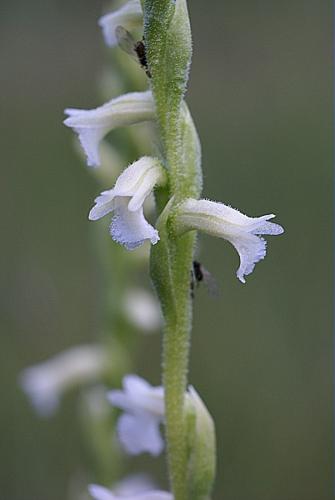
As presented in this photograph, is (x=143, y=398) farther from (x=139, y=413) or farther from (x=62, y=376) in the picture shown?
(x=62, y=376)

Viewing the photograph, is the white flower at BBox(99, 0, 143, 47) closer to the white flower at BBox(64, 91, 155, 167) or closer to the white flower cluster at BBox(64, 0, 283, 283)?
the white flower cluster at BBox(64, 0, 283, 283)

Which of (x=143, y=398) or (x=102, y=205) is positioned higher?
(x=102, y=205)

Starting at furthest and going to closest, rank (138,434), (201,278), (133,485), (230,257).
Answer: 1. (230,257)
2. (133,485)
3. (138,434)
4. (201,278)

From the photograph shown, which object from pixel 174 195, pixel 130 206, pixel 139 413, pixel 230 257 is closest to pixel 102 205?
pixel 130 206

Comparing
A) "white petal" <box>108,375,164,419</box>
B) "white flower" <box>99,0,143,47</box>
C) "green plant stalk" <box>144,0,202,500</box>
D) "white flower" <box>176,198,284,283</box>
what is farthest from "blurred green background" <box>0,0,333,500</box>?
"white flower" <box>176,198,284,283</box>

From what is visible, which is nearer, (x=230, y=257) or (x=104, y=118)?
(x=104, y=118)
